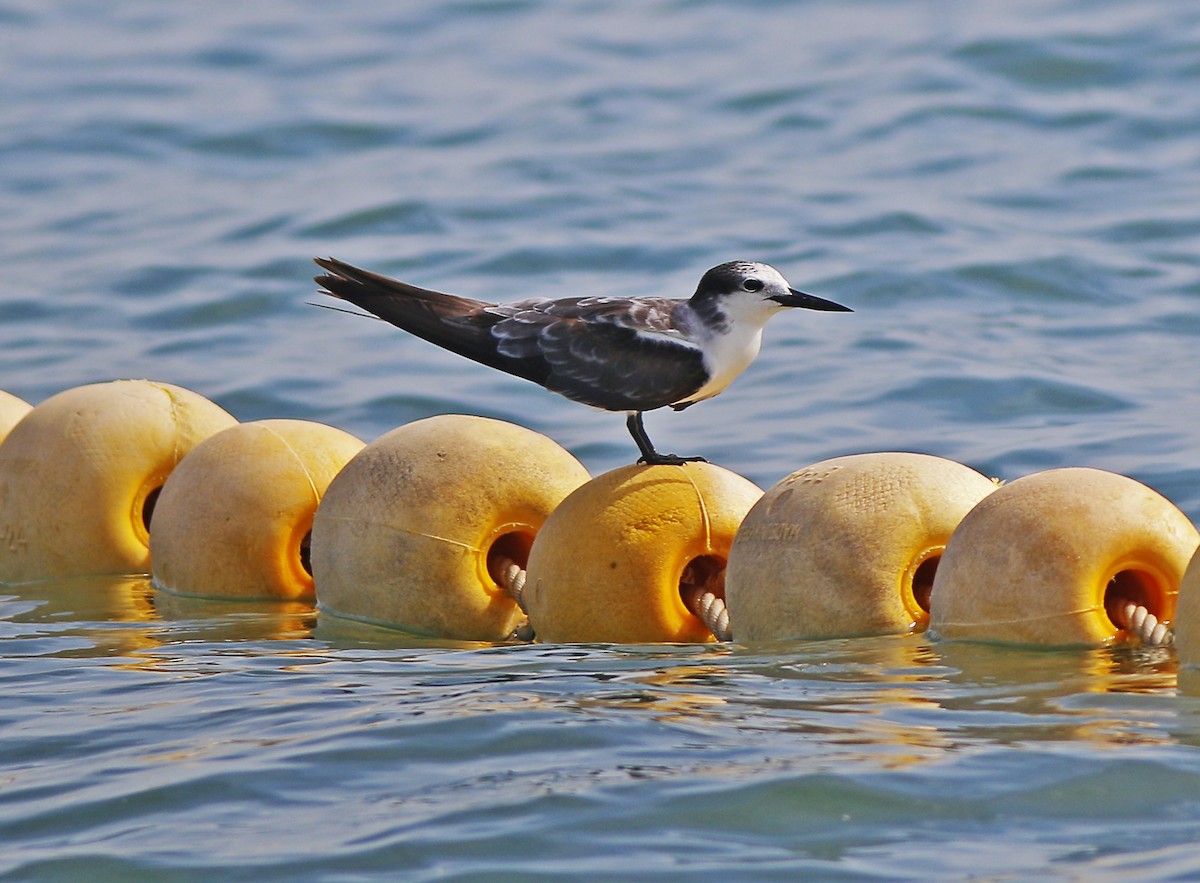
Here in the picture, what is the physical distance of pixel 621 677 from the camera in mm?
6863

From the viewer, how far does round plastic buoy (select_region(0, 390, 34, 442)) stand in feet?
34.0

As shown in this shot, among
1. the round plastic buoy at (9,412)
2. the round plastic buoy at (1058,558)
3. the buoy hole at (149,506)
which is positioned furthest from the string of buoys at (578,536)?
the round plastic buoy at (9,412)

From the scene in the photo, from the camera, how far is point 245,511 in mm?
8734

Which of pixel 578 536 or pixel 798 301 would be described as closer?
pixel 578 536

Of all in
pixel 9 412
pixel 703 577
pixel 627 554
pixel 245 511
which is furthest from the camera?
pixel 9 412

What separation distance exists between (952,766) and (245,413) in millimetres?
9109

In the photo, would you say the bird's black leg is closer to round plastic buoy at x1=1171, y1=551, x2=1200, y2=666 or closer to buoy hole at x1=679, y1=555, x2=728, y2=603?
buoy hole at x1=679, y1=555, x2=728, y2=603

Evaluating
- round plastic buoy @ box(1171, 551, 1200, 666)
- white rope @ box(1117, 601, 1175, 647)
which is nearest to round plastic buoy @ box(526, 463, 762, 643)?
white rope @ box(1117, 601, 1175, 647)

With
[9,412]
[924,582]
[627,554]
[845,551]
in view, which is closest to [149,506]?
[9,412]

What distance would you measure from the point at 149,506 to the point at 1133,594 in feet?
17.5

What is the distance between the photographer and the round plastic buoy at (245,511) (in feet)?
28.6

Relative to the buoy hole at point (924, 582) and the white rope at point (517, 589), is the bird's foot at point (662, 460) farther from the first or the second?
the buoy hole at point (924, 582)

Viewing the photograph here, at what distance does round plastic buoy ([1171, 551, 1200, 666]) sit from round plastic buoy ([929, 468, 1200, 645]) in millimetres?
364

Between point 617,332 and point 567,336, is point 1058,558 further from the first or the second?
point 567,336
